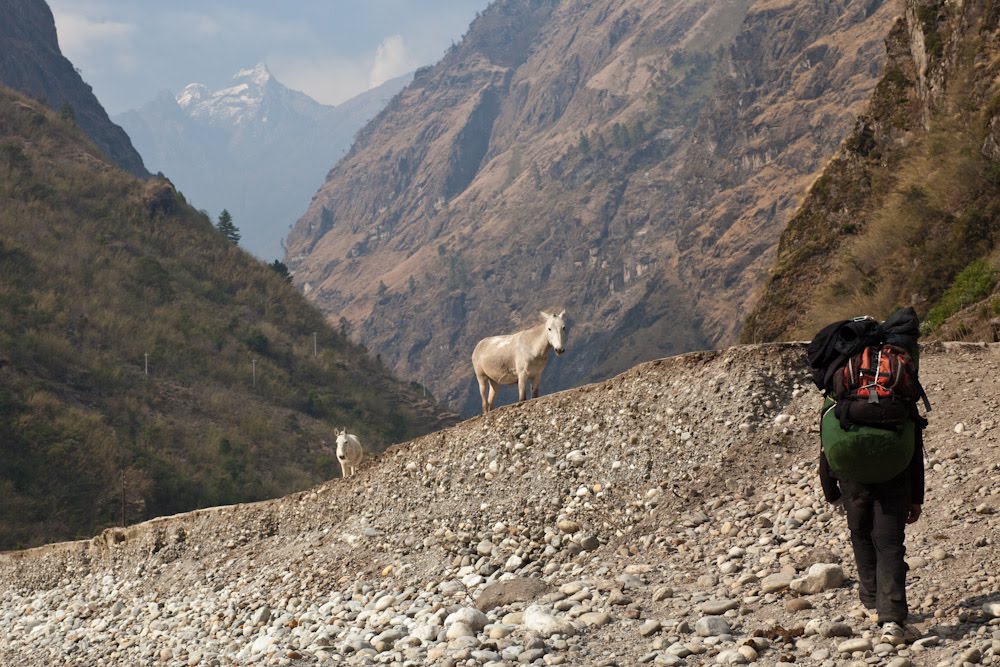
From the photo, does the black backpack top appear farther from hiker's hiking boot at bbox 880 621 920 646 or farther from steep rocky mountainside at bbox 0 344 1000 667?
steep rocky mountainside at bbox 0 344 1000 667

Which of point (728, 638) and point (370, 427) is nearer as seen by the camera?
point (728, 638)

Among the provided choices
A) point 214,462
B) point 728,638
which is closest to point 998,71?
point 728,638

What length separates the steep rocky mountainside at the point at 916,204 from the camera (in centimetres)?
2492

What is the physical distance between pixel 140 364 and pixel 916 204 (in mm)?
57708

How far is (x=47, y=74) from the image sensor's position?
174500 millimetres

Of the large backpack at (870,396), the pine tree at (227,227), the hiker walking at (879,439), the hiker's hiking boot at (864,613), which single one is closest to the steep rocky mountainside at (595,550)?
the hiker's hiking boot at (864,613)

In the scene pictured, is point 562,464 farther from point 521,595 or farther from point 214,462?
point 214,462

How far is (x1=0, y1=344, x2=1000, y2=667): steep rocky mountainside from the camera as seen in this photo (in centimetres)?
938

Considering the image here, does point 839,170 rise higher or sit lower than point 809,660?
higher

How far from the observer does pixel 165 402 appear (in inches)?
2714

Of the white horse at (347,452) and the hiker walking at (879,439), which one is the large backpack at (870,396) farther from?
the white horse at (347,452)

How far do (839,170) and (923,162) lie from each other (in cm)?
560

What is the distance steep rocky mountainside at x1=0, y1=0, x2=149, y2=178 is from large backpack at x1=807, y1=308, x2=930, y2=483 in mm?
163766

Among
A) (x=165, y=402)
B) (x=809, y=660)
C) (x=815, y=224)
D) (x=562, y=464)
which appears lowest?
(x=809, y=660)
